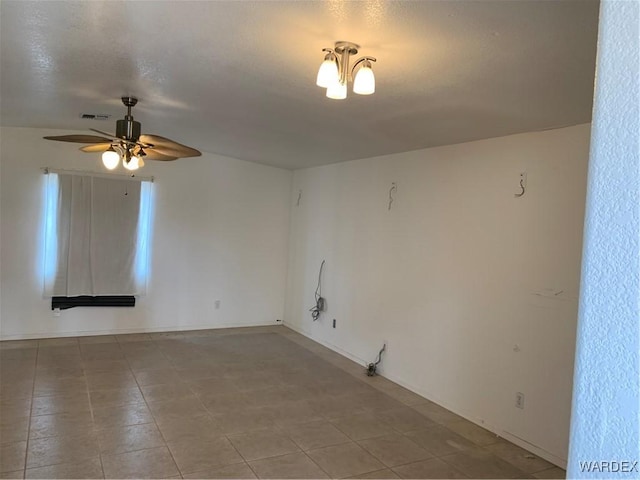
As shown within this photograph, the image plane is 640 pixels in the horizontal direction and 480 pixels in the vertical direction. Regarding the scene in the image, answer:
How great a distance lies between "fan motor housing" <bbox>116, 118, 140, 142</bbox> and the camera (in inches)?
122

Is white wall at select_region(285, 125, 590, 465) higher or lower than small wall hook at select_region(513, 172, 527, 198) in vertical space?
lower

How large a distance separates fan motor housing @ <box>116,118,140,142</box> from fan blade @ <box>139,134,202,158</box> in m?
0.07

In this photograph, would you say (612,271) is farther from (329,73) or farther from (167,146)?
(167,146)

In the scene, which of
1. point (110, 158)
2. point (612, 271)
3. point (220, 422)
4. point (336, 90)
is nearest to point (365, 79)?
point (336, 90)

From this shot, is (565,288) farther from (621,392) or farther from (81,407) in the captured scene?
(81,407)

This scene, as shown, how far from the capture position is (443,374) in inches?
152

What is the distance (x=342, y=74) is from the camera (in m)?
2.17

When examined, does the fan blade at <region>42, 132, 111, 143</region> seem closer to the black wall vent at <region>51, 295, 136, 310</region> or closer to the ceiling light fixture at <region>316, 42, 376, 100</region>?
the ceiling light fixture at <region>316, 42, 376, 100</region>

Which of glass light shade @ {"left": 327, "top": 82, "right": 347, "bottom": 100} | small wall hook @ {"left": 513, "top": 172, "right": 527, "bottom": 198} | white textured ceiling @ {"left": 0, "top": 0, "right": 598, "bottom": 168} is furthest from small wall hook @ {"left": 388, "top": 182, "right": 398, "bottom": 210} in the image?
glass light shade @ {"left": 327, "top": 82, "right": 347, "bottom": 100}

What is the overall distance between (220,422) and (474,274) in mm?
2234

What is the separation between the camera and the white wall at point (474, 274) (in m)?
2.97

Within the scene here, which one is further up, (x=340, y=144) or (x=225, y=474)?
(x=340, y=144)

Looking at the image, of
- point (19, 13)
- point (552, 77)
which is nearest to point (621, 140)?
point (552, 77)

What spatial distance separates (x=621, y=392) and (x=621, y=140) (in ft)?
0.95
